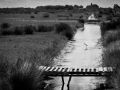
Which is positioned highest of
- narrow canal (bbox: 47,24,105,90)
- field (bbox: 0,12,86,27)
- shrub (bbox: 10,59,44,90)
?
shrub (bbox: 10,59,44,90)

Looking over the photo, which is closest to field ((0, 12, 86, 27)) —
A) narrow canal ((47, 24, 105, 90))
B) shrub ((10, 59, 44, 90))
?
narrow canal ((47, 24, 105, 90))

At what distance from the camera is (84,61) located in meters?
16.4

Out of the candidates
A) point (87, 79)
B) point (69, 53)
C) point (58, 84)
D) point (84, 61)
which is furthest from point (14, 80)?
point (69, 53)

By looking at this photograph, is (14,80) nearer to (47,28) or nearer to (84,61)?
(84,61)

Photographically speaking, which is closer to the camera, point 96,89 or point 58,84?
point 96,89

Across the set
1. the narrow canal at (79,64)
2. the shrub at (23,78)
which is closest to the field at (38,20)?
the narrow canal at (79,64)

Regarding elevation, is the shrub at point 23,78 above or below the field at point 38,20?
above

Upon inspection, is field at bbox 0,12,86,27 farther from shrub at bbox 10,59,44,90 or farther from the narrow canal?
shrub at bbox 10,59,44,90

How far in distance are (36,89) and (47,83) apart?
1.75 metres

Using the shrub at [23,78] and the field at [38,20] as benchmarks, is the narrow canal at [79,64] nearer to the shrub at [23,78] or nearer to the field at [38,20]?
the shrub at [23,78]

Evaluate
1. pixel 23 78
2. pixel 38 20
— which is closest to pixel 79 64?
pixel 23 78

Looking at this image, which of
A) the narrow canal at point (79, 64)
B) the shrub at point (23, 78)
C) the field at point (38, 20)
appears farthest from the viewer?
the field at point (38, 20)

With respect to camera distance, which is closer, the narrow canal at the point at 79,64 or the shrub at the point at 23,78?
Answer: the shrub at the point at 23,78

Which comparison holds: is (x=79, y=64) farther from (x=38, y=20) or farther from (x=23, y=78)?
(x=38, y=20)
